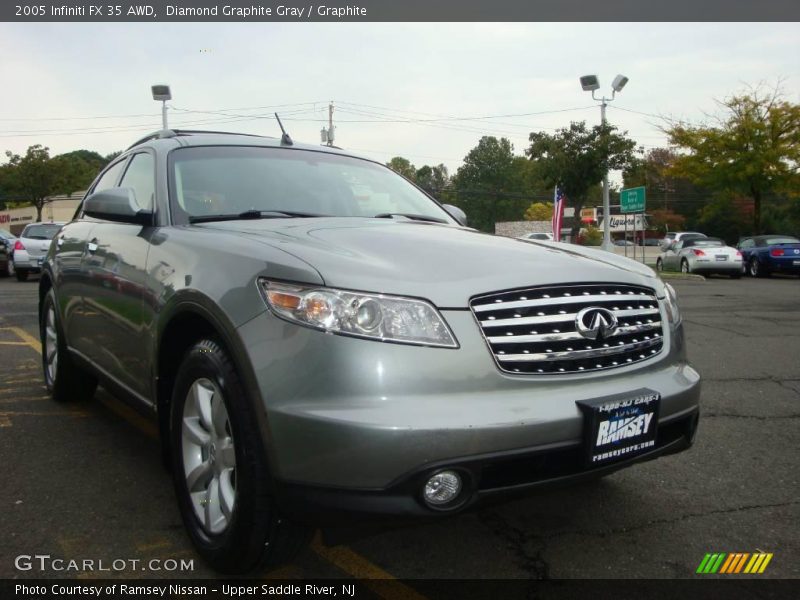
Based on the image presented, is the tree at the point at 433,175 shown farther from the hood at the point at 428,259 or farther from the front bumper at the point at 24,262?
the hood at the point at 428,259

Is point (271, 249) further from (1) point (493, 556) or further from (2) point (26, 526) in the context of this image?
(2) point (26, 526)

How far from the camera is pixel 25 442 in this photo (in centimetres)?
412

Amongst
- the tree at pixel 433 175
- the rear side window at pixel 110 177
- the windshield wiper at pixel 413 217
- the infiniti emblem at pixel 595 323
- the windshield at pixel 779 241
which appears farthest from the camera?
the tree at pixel 433 175

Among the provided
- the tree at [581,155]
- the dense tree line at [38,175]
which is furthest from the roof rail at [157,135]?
the dense tree line at [38,175]

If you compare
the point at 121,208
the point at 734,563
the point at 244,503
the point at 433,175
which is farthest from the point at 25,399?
the point at 433,175

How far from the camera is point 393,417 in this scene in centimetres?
208

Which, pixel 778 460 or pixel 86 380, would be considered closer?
pixel 778 460

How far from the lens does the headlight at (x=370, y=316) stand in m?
2.18

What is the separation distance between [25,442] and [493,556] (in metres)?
2.87

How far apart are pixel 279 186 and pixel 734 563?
8.51 feet

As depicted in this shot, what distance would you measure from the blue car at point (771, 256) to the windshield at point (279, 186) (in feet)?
68.1

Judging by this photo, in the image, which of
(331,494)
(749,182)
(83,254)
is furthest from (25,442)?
(749,182)

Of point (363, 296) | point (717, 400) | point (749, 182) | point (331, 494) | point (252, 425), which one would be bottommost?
point (717, 400)

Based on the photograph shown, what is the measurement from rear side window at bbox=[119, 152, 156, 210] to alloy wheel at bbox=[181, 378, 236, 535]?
4.18 ft
